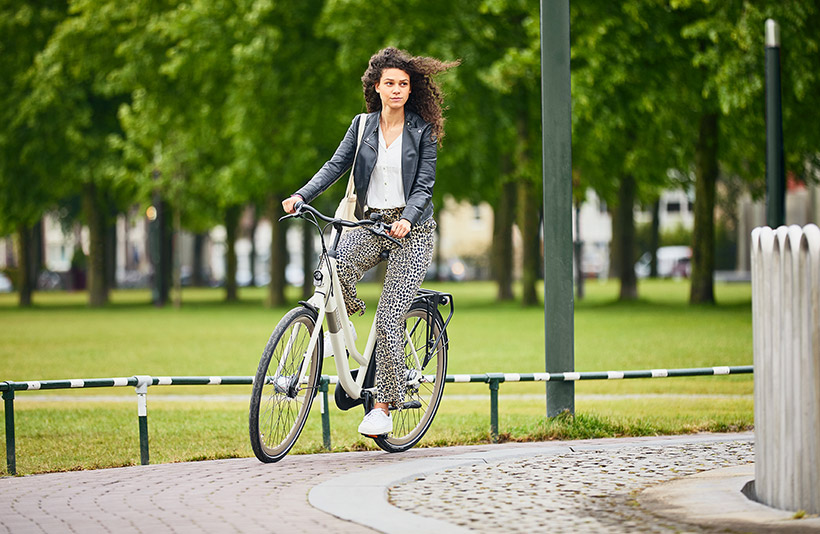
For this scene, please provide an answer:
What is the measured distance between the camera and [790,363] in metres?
5.58

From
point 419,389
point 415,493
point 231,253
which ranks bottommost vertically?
point 415,493

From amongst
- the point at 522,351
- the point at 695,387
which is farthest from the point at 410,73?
the point at 522,351

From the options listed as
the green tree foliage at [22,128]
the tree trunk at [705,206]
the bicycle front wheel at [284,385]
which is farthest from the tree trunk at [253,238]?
the bicycle front wheel at [284,385]

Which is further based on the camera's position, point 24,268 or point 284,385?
point 24,268

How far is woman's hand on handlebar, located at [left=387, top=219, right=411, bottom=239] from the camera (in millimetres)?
7211

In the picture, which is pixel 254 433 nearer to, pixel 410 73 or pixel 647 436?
pixel 410 73

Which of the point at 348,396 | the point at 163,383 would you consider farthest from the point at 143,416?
the point at 348,396

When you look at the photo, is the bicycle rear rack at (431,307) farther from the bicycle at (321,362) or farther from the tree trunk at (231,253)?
the tree trunk at (231,253)

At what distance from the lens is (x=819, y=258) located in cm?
551

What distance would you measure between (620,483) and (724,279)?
5792cm

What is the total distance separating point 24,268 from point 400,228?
3950cm

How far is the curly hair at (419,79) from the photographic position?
25.1ft

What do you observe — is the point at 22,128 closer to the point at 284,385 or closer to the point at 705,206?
the point at 705,206

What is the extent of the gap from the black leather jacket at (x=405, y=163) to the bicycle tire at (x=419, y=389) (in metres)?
0.74
